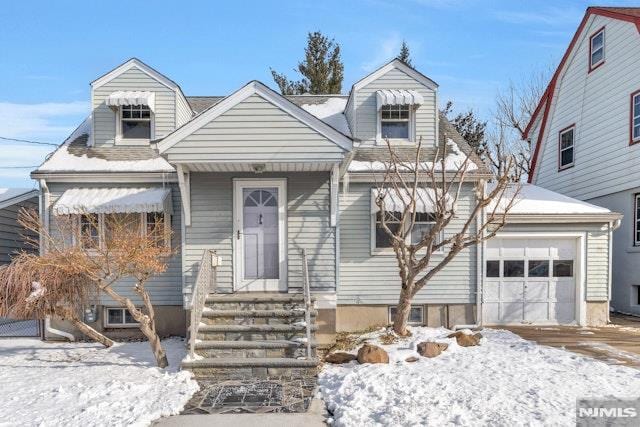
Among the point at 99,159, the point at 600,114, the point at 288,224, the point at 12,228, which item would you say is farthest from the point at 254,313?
the point at 600,114

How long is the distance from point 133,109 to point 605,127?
12.5 meters

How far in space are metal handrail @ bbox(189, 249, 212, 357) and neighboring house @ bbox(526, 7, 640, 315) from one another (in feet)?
34.8

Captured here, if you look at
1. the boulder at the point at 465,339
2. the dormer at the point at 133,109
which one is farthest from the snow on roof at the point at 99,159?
the boulder at the point at 465,339

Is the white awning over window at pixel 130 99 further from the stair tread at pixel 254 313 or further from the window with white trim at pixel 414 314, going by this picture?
the window with white trim at pixel 414 314

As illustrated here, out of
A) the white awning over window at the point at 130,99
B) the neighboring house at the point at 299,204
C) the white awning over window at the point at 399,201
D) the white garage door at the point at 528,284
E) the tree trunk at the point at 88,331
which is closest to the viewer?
the tree trunk at the point at 88,331

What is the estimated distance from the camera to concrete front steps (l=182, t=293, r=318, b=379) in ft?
19.5

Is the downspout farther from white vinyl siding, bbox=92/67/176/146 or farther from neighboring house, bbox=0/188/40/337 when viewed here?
white vinyl siding, bbox=92/67/176/146

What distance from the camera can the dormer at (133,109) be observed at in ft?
30.6

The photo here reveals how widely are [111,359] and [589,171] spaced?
13247mm

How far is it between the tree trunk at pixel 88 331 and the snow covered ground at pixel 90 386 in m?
0.19

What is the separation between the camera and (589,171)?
40.5ft

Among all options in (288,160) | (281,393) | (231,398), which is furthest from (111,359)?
(288,160)

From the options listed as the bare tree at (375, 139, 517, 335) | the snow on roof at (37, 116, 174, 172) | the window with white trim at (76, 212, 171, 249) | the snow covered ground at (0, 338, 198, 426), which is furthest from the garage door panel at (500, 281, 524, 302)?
the snow on roof at (37, 116, 174, 172)
